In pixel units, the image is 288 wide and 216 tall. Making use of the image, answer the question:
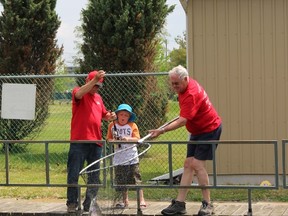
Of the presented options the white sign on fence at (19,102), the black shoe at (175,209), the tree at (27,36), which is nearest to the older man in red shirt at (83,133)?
the black shoe at (175,209)

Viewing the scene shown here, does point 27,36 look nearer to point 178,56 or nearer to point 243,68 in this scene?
point 243,68

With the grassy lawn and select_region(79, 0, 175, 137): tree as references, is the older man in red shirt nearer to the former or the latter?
the grassy lawn

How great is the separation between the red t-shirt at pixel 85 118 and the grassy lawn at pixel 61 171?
995 millimetres

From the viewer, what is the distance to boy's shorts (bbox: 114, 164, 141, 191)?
9234mm

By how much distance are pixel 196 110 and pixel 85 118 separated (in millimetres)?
1459

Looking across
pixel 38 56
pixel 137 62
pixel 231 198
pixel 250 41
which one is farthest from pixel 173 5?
pixel 231 198

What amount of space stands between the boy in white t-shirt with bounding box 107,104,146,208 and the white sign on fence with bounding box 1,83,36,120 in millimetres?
2790

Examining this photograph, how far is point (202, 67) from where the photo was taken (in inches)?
469

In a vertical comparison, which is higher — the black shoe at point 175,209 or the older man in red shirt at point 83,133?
the older man in red shirt at point 83,133

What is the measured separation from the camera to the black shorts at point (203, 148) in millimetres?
9273

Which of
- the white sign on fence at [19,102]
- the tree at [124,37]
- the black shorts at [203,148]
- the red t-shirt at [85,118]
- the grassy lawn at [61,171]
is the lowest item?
the grassy lawn at [61,171]

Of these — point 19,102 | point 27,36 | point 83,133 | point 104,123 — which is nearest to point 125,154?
point 83,133

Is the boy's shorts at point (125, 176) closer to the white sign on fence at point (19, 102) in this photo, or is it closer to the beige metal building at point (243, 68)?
the beige metal building at point (243, 68)

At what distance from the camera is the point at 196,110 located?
919 cm
